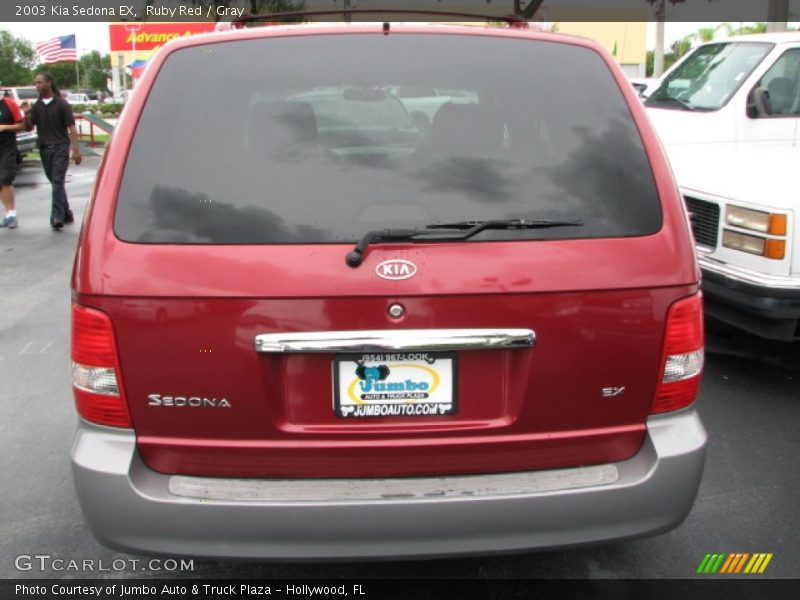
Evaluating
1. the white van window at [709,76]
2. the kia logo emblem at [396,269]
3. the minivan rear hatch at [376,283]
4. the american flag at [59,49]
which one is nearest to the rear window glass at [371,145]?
the minivan rear hatch at [376,283]

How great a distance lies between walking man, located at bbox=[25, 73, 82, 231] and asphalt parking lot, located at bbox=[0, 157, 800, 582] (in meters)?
4.08

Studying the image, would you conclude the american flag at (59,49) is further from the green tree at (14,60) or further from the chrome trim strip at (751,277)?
the chrome trim strip at (751,277)

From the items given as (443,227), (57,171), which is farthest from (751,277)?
(57,171)

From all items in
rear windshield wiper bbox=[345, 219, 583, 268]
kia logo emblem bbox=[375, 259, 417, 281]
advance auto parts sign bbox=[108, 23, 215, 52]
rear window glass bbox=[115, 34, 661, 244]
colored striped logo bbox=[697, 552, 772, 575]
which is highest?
advance auto parts sign bbox=[108, 23, 215, 52]

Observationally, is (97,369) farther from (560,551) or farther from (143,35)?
(143,35)

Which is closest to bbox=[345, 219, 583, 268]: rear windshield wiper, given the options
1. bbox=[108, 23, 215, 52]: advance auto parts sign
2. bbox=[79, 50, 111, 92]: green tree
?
bbox=[108, 23, 215, 52]: advance auto parts sign

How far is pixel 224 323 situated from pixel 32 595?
4.78 ft

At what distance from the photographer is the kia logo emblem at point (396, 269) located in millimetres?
2133

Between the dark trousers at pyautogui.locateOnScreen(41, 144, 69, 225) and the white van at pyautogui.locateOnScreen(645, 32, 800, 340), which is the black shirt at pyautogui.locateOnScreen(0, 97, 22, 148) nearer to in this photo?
the dark trousers at pyautogui.locateOnScreen(41, 144, 69, 225)

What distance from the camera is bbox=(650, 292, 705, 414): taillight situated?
2.29 m

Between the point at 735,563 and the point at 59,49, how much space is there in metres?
38.7

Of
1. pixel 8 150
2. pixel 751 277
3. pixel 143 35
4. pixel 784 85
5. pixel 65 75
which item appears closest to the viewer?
pixel 751 277

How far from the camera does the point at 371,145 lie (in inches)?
92.7

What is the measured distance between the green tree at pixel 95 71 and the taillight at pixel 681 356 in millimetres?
95677
